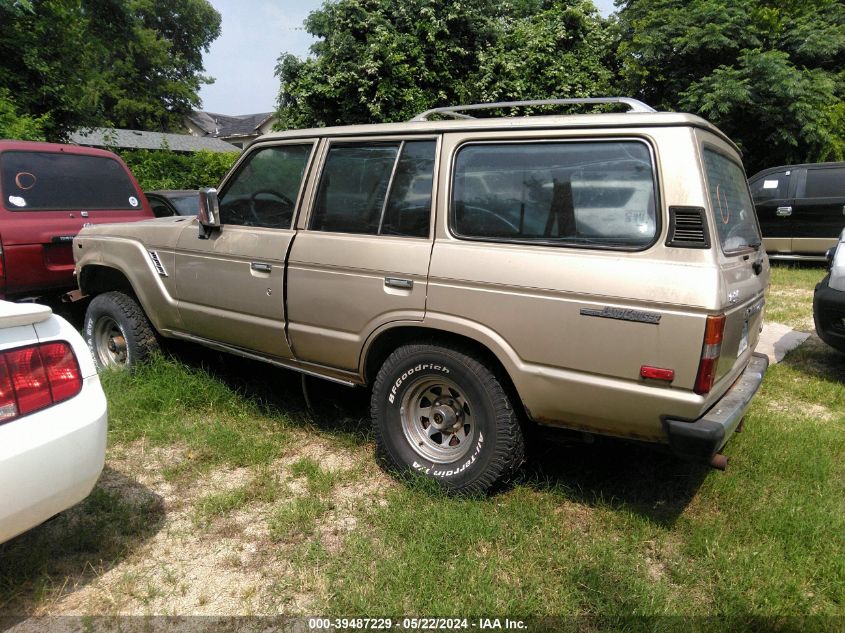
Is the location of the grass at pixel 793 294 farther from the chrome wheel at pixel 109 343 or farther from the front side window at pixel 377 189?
the chrome wheel at pixel 109 343

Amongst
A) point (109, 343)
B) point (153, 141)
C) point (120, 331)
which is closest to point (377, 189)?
point (120, 331)

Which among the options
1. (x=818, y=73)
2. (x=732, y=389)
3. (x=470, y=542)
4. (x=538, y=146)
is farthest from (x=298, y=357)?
(x=818, y=73)

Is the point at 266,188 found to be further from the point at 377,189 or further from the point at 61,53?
the point at 61,53

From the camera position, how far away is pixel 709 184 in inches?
103

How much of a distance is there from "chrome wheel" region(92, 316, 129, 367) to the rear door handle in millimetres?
2693

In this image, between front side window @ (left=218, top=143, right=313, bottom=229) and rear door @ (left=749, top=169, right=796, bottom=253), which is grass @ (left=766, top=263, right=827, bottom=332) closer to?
rear door @ (left=749, top=169, right=796, bottom=253)

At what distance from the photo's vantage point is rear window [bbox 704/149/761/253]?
2.72 m

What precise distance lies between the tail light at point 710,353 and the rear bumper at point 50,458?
7.86 feet

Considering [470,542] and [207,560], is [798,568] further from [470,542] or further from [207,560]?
[207,560]

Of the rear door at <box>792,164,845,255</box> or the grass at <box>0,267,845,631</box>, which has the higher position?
the rear door at <box>792,164,845,255</box>

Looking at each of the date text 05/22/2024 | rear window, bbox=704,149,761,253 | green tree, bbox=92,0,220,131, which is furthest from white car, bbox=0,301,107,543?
green tree, bbox=92,0,220,131

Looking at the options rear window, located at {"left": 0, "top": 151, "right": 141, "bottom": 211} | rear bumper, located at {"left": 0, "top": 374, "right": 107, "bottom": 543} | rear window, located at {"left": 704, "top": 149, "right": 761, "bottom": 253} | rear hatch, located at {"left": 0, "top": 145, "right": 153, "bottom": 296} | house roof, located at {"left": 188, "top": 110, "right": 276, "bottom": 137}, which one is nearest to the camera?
rear bumper, located at {"left": 0, "top": 374, "right": 107, "bottom": 543}

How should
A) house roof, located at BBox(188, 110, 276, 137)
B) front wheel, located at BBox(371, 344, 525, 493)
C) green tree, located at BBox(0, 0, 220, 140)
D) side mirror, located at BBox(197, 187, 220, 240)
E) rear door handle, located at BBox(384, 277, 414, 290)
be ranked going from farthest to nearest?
house roof, located at BBox(188, 110, 276, 137) < green tree, located at BBox(0, 0, 220, 140) < side mirror, located at BBox(197, 187, 220, 240) < rear door handle, located at BBox(384, 277, 414, 290) < front wheel, located at BBox(371, 344, 525, 493)

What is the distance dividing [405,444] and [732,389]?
1684 mm
